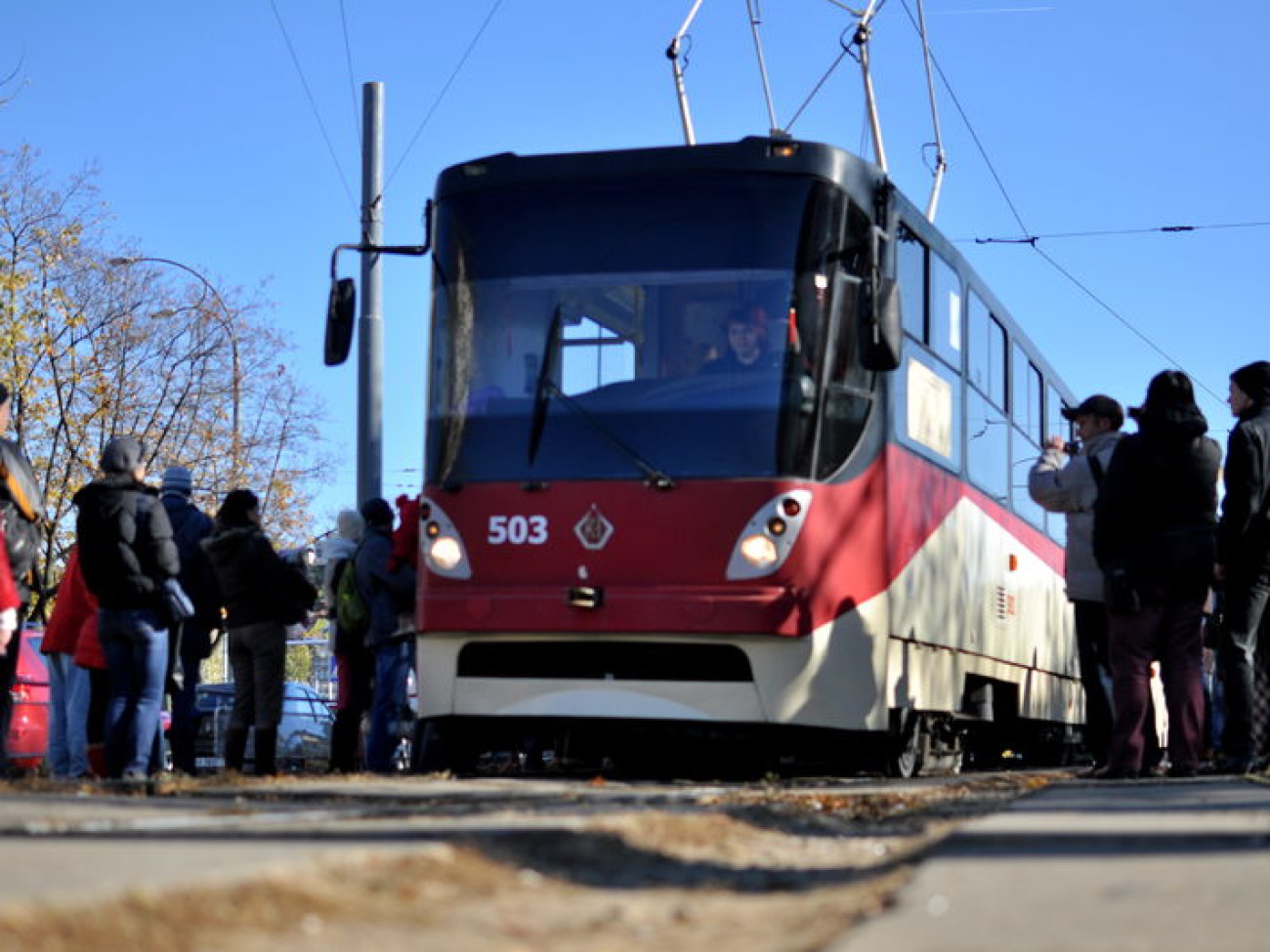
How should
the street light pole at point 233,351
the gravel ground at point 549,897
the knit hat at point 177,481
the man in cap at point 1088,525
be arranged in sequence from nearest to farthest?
1. the gravel ground at point 549,897
2. the man in cap at point 1088,525
3. the knit hat at point 177,481
4. the street light pole at point 233,351

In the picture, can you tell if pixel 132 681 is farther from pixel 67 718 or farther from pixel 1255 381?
pixel 1255 381

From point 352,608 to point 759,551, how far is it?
126 inches

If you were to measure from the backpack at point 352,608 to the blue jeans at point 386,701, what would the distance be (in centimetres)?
32

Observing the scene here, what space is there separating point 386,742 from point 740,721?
248 centimetres

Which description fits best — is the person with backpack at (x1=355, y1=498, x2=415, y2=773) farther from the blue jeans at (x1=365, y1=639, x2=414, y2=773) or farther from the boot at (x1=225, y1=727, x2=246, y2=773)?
the boot at (x1=225, y1=727, x2=246, y2=773)

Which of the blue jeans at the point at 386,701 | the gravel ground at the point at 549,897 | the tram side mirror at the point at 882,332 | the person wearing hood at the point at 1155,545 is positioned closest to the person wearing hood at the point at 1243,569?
the person wearing hood at the point at 1155,545

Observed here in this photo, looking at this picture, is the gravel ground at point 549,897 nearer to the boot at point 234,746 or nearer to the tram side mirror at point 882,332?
the tram side mirror at point 882,332

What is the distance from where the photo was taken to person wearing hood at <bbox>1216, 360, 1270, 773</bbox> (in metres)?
10.8

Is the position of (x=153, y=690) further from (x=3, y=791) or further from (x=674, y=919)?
(x=674, y=919)

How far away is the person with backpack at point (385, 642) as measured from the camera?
12531 mm

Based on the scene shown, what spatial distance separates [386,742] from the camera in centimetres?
1247

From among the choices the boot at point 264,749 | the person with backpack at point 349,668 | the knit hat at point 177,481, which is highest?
the knit hat at point 177,481

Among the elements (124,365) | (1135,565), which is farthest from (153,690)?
(124,365)

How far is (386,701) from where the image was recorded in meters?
12.6
